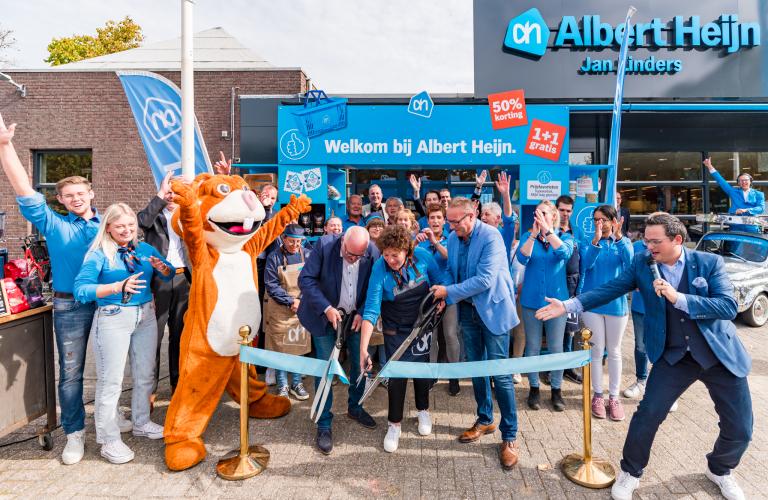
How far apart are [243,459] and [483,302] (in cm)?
203

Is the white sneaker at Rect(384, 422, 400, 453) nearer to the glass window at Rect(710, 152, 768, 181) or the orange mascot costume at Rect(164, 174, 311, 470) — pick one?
the orange mascot costume at Rect(164, 174, 311, 470)

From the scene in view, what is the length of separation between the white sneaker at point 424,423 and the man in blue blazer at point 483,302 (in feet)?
0.91

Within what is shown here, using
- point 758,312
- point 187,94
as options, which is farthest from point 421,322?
point 758,312

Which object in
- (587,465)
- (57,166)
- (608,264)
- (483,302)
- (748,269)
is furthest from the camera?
(57,166)

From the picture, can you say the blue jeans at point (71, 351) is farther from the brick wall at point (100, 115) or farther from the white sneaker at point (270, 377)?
the brick wall at point (100, 115)

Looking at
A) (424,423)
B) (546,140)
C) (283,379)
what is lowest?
(424,423)

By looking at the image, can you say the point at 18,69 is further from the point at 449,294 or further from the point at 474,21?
the point at 449,294

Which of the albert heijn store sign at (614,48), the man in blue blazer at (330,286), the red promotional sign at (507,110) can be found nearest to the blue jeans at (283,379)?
the man in blue blazer at (330,286)

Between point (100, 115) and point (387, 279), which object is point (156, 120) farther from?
point (100, 115)

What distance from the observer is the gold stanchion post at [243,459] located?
3.04 meters

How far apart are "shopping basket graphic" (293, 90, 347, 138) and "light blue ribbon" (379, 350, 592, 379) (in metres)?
4.97

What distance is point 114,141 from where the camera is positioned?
1159cm

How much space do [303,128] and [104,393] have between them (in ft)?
16.4

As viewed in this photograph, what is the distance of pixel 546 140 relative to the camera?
7188 mm
